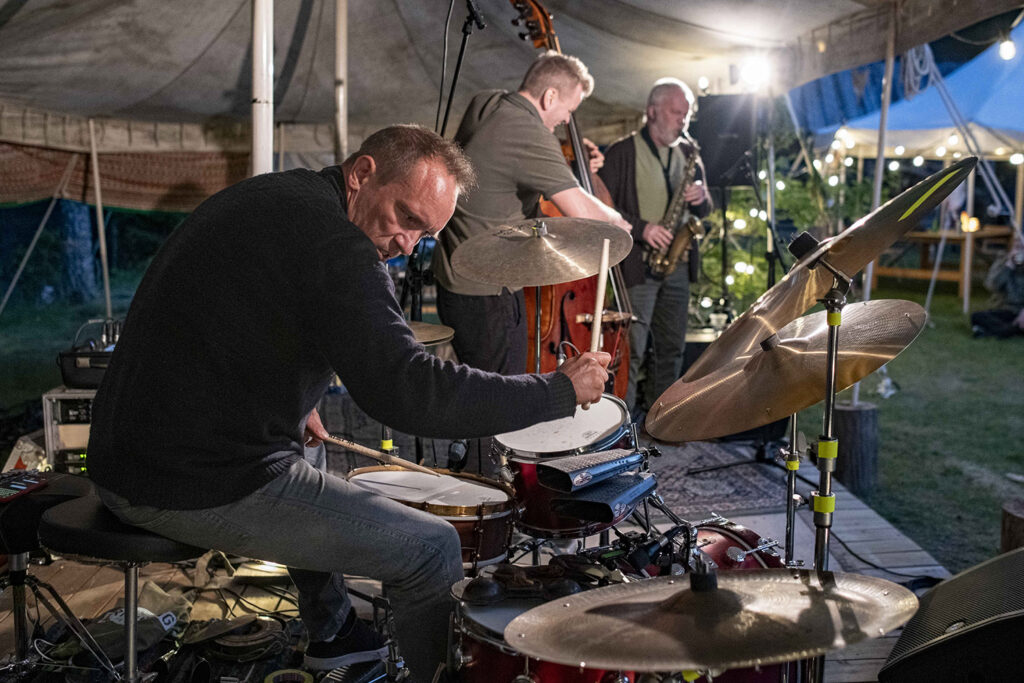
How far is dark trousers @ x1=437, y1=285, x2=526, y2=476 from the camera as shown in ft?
10.3

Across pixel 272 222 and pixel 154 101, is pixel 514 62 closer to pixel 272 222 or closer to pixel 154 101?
pixel 154 101

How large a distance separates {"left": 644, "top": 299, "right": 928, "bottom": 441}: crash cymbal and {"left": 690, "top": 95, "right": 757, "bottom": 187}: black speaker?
395cm

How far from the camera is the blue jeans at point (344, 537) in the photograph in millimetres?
1795

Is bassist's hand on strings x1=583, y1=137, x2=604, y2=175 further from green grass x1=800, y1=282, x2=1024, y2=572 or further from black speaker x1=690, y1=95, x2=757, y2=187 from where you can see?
green grass x1=800, y1=282, x2=1024, y2=572

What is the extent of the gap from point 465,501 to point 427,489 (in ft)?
0.57

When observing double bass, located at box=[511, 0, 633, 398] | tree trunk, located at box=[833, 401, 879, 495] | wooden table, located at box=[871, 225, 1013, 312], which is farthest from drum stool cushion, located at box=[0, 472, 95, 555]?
wooden table, located at box=[871, 225, 1013, 312]

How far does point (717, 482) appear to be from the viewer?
4398 mm

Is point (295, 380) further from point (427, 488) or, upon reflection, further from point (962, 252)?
point (962, 252)

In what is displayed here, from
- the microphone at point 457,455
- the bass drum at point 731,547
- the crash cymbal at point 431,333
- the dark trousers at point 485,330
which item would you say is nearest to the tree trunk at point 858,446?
the dark trousers at point 485,330

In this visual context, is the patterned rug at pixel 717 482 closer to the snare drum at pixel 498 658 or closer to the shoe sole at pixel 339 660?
the shoe sole at pixel 339 660

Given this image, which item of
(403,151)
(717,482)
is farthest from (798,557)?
(403,151)

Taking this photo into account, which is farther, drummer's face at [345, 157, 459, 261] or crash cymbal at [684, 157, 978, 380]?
drummer's face at [345, 157, 459, 261]

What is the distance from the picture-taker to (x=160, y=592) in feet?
9.78

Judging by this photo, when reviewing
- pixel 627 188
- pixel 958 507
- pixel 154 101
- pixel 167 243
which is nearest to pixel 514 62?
pixel 627 188
